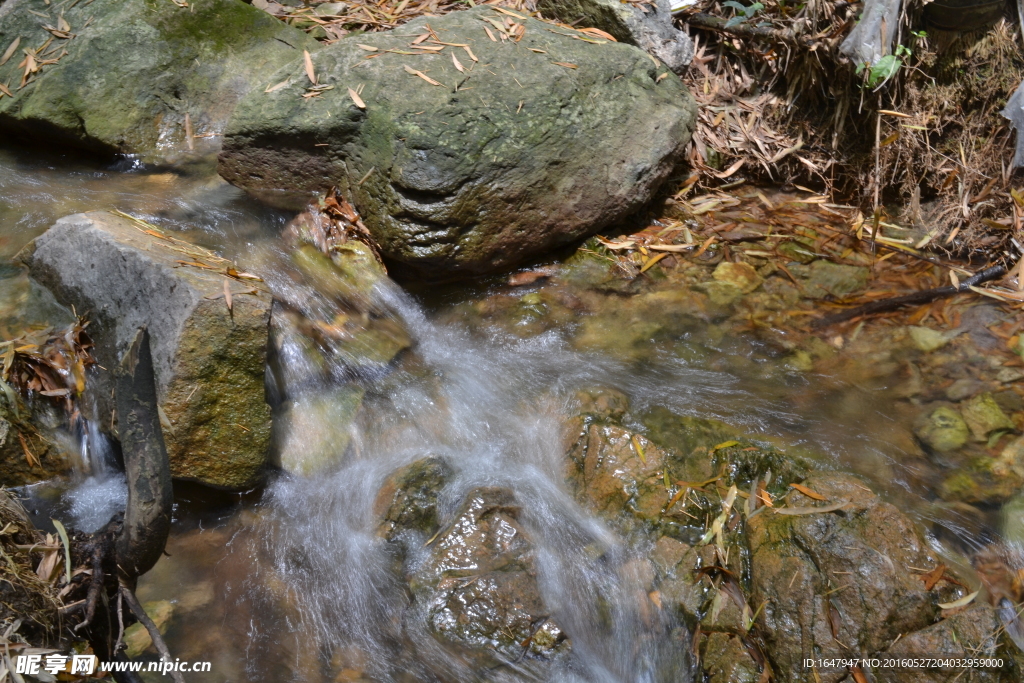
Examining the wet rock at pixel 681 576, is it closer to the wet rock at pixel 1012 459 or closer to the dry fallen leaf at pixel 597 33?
the wet rock at pixel 1012 459

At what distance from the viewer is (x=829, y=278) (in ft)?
13.2

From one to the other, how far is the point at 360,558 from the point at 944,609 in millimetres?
2236

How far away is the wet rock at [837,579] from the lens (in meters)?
2.52

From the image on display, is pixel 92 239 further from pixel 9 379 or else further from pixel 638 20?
pixel 638 20

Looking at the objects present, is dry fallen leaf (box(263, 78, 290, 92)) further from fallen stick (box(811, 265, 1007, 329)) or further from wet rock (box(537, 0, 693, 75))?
fallen stick (box(811, 265, 1007, 329))

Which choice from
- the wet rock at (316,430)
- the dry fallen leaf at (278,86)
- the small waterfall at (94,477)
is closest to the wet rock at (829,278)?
the wet rock at (316,430)

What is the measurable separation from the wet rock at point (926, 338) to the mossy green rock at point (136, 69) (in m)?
4.07

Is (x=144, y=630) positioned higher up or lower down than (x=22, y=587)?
lower down

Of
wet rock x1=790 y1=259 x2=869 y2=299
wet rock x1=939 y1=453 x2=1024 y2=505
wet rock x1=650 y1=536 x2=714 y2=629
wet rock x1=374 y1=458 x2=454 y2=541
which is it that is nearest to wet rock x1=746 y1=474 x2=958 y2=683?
wet rock x1=650 y1=536 x2=714 y2=629

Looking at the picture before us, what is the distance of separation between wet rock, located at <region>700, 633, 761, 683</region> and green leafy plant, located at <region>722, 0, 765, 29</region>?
12.6 feet

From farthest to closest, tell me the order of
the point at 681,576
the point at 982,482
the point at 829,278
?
the point at 829,278, the point at 982,482, the point at 681,576

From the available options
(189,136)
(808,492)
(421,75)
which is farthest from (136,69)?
(808,492)

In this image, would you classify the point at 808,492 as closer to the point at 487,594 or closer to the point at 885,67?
the point at 487,594

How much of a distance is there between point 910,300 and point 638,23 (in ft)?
7.90
